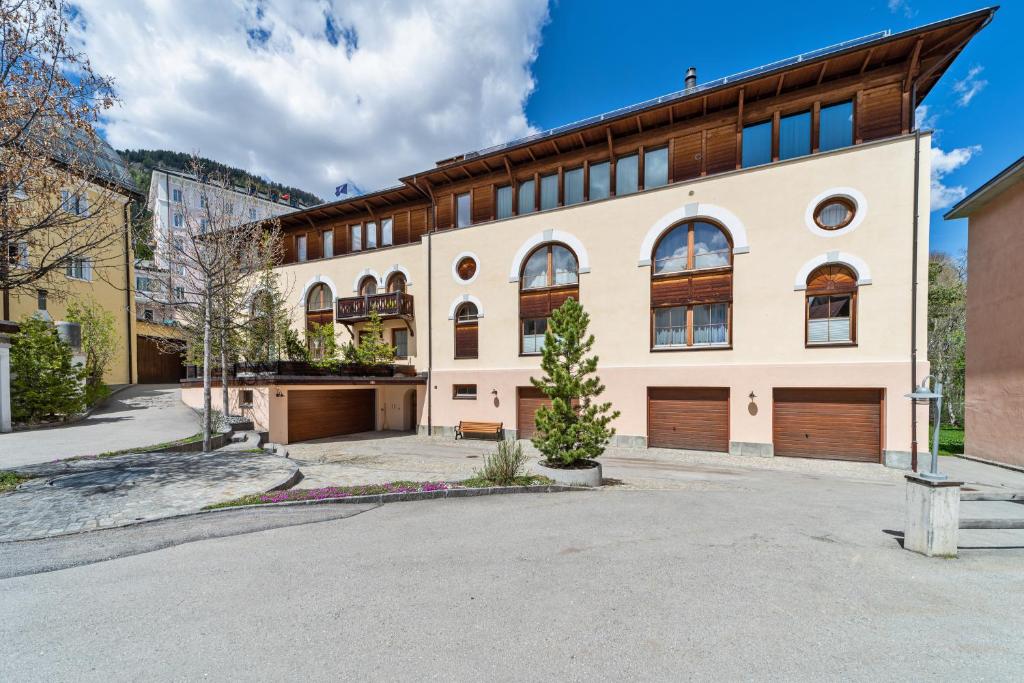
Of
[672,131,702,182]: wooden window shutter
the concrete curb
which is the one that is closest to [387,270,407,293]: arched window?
[672,131,702,182]: wooden window shutter

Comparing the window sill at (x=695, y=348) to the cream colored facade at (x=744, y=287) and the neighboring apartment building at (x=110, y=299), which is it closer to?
the cream colored facade at (x=744, y=287)

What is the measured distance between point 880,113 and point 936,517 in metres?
15.0

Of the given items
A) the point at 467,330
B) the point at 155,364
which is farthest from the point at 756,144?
the point at 155,364

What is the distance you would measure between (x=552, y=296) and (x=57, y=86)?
622 inches

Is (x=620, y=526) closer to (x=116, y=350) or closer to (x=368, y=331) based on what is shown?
(x=368, y=331)

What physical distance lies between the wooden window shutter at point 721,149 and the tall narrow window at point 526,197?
25.2 feet

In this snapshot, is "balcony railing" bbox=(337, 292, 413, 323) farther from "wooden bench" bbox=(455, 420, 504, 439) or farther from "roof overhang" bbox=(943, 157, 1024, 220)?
"roof overhang" bbox=(943, 157, 1024, 220)

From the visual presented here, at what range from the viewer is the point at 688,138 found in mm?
17000

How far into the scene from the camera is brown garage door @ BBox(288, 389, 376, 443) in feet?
61.4

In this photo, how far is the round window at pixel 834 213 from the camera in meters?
14.7

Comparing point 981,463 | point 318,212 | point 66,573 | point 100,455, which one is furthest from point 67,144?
point 981,463

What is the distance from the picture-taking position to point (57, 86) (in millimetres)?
8219

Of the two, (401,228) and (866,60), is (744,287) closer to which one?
(866,60)

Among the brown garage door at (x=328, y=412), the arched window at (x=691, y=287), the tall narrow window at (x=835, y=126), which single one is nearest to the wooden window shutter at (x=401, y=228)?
the brown garage door at (x=328, y=412)
